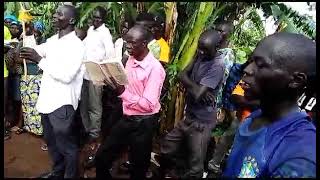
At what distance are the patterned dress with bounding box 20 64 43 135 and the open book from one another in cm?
77

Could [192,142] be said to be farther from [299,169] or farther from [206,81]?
[299,169]

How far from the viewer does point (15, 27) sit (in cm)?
318

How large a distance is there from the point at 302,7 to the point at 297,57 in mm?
2481

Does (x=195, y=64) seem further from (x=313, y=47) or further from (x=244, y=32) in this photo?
(x=313, y=47)

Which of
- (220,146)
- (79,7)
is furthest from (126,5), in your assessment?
(220,146)

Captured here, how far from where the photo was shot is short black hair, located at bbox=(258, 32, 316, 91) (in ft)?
3.92

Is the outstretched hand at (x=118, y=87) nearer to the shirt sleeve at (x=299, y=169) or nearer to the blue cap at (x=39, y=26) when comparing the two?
the blue cap at (x=39, y=26)

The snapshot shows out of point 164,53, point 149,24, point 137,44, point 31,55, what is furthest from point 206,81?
point 31,55

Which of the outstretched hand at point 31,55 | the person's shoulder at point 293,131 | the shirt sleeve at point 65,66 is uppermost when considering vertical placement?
the person's shoulder at point 293,131

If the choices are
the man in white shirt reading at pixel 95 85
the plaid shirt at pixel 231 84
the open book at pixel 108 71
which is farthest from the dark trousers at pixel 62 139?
the plaid shirt at pixel 231 84

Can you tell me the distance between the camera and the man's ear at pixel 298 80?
1.20 m

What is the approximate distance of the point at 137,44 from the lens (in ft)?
8.99

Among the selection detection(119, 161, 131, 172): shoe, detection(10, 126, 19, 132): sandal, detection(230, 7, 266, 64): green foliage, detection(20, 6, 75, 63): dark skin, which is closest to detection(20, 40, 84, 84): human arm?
detection(20, 6, 75, 63): dark skin

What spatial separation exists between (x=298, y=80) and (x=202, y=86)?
1.64 metres
